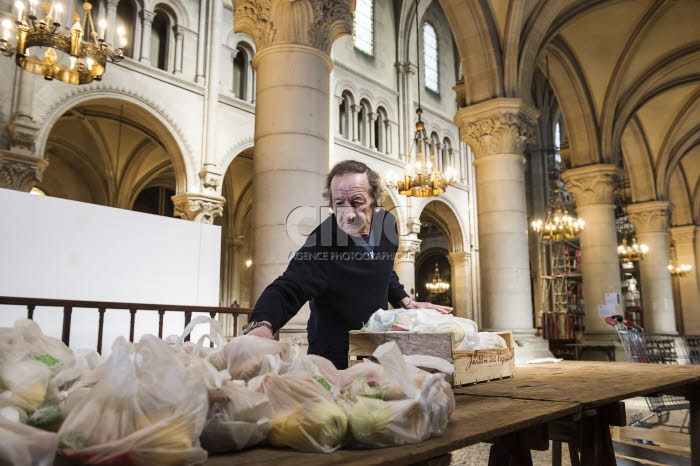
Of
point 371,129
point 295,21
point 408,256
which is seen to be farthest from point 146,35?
point 408,256

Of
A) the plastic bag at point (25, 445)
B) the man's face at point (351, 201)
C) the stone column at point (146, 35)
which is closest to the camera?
the plastic bag at point (25, 445)

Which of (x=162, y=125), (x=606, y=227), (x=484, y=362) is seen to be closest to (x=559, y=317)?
(x=606, y=227)

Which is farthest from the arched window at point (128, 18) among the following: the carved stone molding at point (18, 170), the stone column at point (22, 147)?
the carved stone molding at point (18, 170)

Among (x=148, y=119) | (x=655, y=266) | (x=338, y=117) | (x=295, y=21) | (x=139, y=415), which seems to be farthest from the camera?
(x=338, y=117)

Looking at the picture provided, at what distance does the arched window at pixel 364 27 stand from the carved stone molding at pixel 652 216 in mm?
9497

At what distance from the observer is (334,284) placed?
222cm

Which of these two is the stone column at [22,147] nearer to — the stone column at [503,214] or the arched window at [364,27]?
the stone column at [503,214]

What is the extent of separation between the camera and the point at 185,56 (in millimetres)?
13062

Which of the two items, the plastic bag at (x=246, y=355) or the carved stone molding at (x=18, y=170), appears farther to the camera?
the carved stone molding at (x=18, y=170)

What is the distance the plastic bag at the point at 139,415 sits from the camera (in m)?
0.70

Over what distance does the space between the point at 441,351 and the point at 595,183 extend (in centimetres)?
1139

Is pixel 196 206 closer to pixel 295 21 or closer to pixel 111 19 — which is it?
pixel 111 19

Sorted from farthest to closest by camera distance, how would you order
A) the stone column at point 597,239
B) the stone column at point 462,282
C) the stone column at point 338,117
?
the stone column at point 462,282 < the stone column at point 338,117 < the stone column at point 597,239

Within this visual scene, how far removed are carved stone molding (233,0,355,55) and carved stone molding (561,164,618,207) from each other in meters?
8.61
